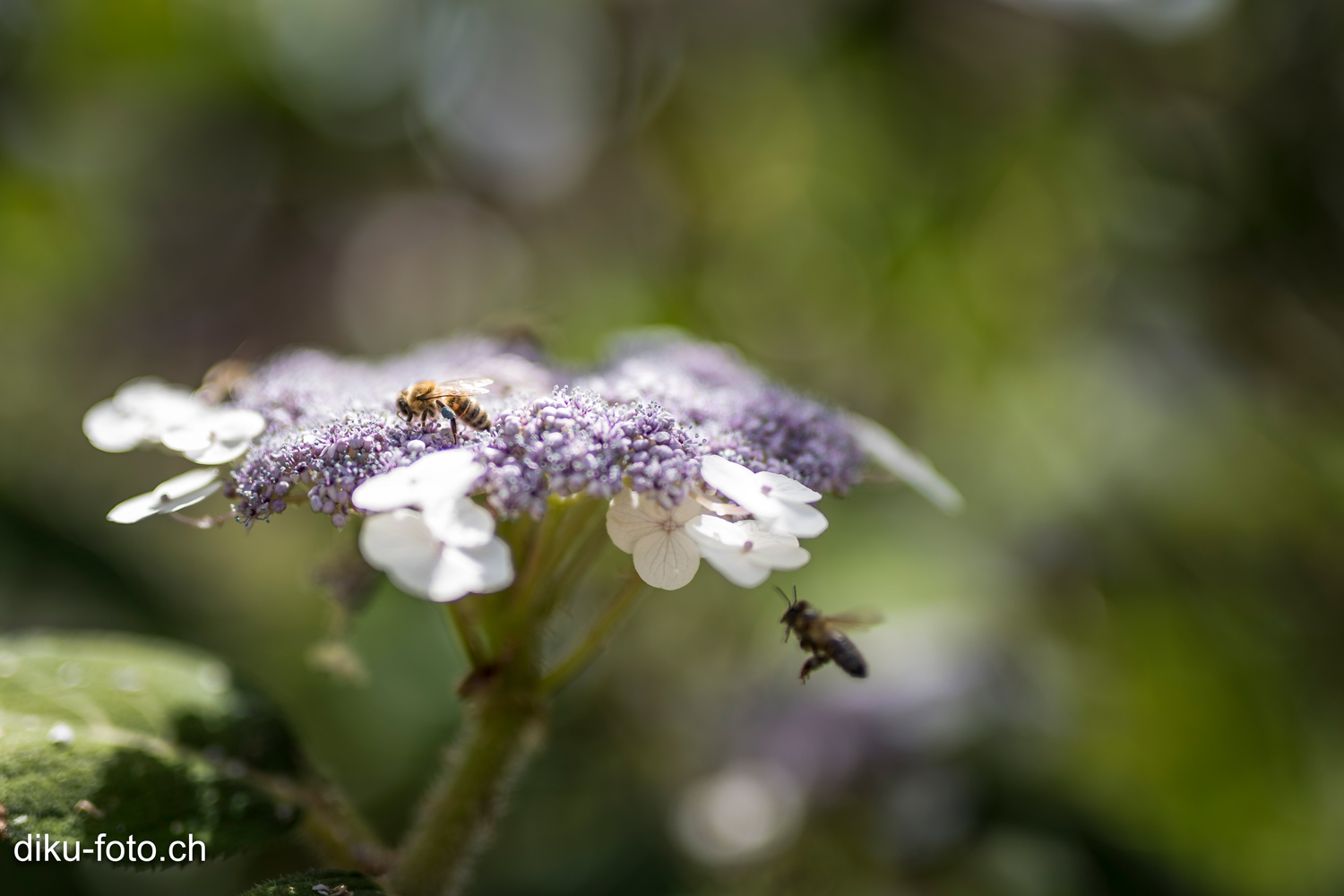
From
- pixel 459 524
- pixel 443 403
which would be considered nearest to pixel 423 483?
pixel 459 524

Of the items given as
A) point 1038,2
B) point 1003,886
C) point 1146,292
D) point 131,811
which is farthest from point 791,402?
point 1146,292

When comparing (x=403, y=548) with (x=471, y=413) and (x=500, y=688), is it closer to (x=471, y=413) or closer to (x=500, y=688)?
(x=471, y=413)

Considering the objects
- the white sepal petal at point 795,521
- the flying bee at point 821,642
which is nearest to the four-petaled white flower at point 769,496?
the white sepal petal at point 795,521

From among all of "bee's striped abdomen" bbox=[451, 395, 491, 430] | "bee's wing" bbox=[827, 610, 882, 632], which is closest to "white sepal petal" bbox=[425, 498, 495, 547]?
"bee's striped abdomen" bbox=[451, 395, 491, 430]

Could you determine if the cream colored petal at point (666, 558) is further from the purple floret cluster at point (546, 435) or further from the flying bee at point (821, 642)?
the flying bee at point (821, 642)

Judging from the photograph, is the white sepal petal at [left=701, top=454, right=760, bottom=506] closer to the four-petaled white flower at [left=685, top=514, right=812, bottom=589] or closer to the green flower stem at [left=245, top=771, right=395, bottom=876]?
the four-petaled white flower at [left=685, top=514, right=812, bottom=589]

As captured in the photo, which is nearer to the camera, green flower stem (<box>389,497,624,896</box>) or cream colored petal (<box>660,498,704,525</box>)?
cream colored petal (<box>660,498,704,525</box>)
